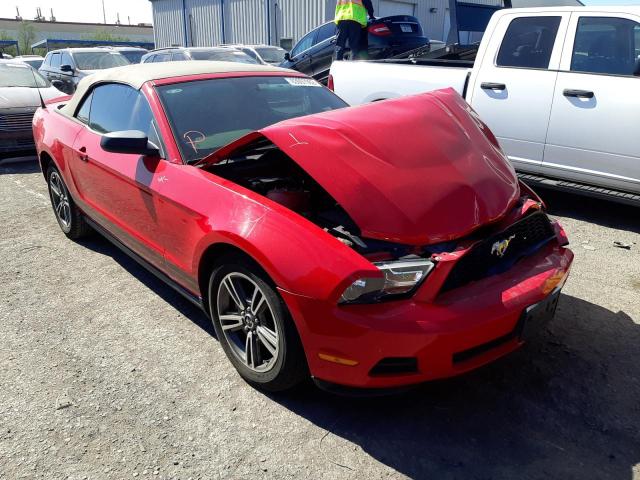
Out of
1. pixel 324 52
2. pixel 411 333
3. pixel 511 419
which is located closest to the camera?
pixel 411 333

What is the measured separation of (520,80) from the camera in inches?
209

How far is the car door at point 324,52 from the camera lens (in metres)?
11.9

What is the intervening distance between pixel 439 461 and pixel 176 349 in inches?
65.5

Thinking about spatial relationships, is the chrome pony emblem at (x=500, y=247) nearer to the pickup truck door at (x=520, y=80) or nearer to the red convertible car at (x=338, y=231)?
the red convertible car at (x=338, y=231)

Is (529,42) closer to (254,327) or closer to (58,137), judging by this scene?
(254,327)

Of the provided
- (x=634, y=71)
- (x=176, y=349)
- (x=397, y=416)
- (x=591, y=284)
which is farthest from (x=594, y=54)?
(x=176, y=349)

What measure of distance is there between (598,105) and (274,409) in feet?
13.0

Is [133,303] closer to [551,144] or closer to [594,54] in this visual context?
[551,144]

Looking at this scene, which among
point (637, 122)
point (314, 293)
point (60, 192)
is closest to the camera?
point (314, 293)

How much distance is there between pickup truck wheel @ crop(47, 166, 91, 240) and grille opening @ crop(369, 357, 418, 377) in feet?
11.3

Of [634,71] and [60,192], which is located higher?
[634,71]

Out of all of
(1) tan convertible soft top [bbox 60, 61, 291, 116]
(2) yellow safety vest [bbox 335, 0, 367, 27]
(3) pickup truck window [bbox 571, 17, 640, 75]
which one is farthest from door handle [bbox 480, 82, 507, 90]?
(2) yellow safety vest [bbox 335, 0, 367, 27]

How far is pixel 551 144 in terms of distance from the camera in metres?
5.16

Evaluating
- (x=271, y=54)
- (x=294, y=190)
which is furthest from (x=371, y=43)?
(x=294, y=190)
